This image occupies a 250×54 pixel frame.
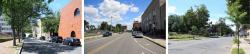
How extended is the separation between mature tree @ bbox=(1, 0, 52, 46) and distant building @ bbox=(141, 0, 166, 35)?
10.2 metres

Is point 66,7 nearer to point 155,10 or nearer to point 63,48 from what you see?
point 63,48

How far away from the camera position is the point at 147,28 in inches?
294

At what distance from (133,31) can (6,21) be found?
41.3 ft

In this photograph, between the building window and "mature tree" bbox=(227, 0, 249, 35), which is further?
"mature tree" bbox=(227, 0, 249, 35)

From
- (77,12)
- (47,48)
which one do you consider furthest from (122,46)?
(47,48)

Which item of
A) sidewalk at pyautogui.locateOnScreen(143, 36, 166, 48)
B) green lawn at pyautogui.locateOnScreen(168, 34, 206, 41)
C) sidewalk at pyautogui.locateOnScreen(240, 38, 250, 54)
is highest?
sidewalk at pyautogui.locateOnScreen(143, 36, 166, 48)

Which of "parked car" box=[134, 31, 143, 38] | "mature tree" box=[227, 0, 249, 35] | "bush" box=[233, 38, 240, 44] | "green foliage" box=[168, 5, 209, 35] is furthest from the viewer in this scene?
"green foliage" box=[168, 5, 209, 35]

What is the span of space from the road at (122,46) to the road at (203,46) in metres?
4.58

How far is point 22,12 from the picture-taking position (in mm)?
17969

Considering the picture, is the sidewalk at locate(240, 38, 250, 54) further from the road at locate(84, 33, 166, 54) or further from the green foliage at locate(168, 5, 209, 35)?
the road at locate(84, 33, 166, 54)

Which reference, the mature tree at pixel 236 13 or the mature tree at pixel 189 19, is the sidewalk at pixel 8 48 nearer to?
the mature tree at pixel 189 19

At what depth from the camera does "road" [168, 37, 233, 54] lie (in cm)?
1152

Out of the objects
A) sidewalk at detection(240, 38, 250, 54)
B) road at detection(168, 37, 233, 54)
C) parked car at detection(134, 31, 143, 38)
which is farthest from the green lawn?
parked car at detection(134, 31, 143, 38)

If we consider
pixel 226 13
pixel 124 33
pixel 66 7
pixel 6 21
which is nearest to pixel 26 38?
pixel 6 21
